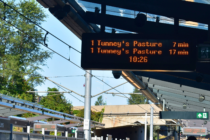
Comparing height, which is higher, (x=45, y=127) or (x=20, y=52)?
(x=20, y=52)

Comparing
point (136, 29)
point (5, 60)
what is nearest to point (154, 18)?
point (136, 29)

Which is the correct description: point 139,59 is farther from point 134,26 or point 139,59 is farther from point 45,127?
point 45,127

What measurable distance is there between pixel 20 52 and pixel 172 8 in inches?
1321

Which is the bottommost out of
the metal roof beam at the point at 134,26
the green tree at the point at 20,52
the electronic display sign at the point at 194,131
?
the electronic display sign at the point at 194,131

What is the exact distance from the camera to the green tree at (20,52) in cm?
3891

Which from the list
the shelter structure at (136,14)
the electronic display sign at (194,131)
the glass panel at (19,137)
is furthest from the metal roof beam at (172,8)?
the electronic display sign at (194,131)

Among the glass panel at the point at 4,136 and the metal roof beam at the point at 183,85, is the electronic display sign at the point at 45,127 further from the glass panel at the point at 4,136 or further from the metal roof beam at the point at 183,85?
the glass panel at the point at 4,136

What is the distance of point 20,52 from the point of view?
40.6 m

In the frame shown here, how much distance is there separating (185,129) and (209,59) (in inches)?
983

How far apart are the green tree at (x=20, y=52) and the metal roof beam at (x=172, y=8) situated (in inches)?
1181

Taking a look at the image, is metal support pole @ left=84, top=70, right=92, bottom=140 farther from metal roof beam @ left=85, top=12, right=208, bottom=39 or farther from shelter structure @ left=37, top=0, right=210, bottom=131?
metal roof beam @ left=85, top=12, right=208, bottom=39

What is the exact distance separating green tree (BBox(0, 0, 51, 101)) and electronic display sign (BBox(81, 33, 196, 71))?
1206 inches

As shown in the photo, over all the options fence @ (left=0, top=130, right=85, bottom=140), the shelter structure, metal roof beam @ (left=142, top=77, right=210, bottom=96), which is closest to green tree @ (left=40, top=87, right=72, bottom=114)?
metal roof beam @ (left=142, top=77, right=210, bottom=96)

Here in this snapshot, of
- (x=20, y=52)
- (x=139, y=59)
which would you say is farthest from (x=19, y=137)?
(x=20, y=52)
